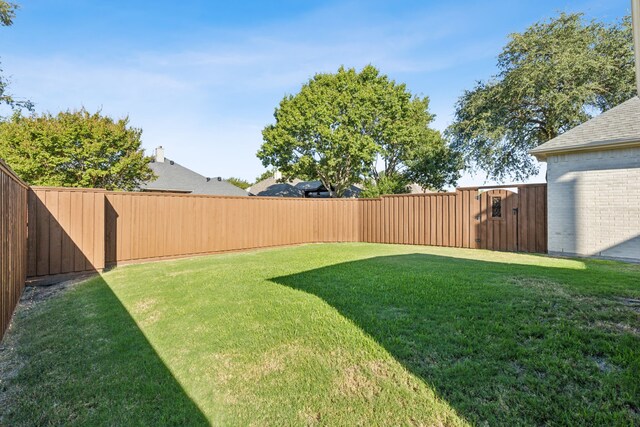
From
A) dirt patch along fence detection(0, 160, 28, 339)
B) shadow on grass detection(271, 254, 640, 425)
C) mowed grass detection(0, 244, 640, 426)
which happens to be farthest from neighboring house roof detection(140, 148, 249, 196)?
shadow on grass detection(271, 254, 640, 425)

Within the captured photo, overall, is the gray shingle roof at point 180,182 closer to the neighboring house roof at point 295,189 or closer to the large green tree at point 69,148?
the large green tree at point 69,148

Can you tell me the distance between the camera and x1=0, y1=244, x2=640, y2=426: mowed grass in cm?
183

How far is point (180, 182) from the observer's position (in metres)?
19.5

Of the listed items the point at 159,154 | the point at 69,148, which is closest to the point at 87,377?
the point at 69,148

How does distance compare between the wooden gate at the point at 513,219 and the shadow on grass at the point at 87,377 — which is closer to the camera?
the shadow on grass at the point at 87,377

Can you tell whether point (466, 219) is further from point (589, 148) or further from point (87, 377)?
point (87, 377)

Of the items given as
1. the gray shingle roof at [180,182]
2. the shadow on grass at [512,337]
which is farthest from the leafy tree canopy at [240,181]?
the shadow on grass at [512,337]

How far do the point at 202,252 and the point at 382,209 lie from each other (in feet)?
20.8

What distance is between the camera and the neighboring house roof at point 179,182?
60.4ft

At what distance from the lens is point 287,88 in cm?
1959

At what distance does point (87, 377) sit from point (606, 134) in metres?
10.2

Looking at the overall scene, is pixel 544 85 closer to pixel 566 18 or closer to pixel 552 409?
pixel 566 18

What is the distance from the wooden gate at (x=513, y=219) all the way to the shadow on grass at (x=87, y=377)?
29.6 ft

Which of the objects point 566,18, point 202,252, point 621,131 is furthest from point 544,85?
point 202,252
